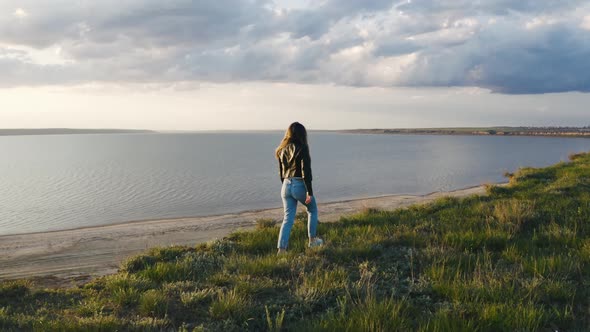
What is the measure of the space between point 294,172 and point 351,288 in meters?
2.66

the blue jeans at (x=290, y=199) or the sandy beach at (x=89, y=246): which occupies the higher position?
the blue jeans at (x=290, y=199)

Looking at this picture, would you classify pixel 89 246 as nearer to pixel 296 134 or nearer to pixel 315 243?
pixel 315 243

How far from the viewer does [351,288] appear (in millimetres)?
5348

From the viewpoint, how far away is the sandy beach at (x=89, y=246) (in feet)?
28.8

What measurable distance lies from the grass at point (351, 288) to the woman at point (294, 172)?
63cm

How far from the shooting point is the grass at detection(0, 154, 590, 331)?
14.3 feet

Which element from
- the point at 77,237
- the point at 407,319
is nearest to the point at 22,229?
the point at 77,237

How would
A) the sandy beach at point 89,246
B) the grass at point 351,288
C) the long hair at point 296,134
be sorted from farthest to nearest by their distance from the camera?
the sandy beach at point 89,246 → the long hair at point 296,134 → the grass at point 351,288

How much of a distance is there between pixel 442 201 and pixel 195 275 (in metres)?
9.57

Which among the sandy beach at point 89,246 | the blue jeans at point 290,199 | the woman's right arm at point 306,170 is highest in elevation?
the woman's right arm at point 306,170

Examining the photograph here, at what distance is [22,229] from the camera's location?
17.2 metres

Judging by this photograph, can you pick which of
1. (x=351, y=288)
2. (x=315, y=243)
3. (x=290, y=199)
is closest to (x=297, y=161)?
(x=290, y=199)

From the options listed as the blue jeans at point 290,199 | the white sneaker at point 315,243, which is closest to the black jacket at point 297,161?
the blue jeans at point 290,199

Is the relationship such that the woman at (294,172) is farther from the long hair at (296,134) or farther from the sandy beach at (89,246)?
the sandy beach at (89,246)
